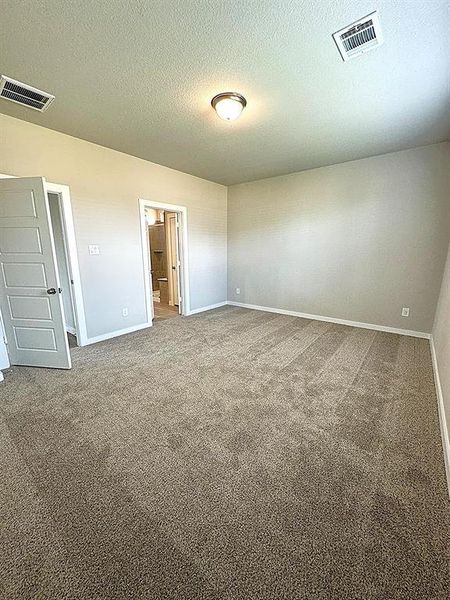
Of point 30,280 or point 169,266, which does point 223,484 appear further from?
point 169,266

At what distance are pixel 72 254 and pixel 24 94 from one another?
5.57 ft

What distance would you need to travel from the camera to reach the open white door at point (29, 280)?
8.46 ft

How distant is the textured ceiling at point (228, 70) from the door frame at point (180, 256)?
107cm

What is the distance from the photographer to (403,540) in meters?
1.18

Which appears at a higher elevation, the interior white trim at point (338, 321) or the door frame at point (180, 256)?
the door frame at point (180, 256)

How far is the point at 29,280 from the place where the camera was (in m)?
2.74

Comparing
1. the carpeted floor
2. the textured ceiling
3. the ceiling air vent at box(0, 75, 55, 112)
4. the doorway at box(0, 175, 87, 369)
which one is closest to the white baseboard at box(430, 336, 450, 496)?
the carpeted floor

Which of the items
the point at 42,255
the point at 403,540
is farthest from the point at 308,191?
the point at 403,540

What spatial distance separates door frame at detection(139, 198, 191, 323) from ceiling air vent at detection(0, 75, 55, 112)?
1679 mm

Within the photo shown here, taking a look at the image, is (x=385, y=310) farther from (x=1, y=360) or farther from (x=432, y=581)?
(x=1, y=360)

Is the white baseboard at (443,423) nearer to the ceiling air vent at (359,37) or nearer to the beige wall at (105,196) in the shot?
the ceiling air vent at (359,37)

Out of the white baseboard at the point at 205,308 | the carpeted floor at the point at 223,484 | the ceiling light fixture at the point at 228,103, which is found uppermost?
the ceiling light fixture at the point at 228,103

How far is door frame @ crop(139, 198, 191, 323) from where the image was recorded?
4106 mm

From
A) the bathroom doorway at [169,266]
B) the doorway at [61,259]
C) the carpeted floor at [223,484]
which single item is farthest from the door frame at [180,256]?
the carpeted floor at [223,484]
